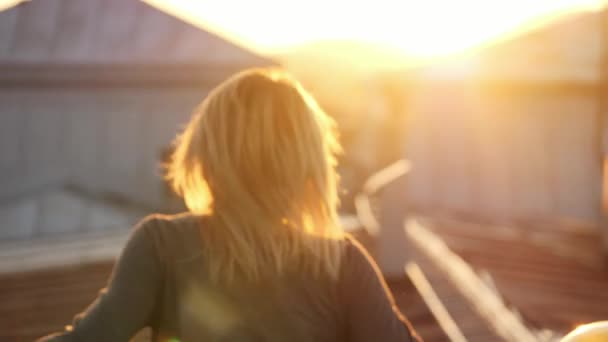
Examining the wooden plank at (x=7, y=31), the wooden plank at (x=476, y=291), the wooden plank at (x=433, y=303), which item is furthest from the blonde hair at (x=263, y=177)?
the wooden plank at (x=7, y=31)

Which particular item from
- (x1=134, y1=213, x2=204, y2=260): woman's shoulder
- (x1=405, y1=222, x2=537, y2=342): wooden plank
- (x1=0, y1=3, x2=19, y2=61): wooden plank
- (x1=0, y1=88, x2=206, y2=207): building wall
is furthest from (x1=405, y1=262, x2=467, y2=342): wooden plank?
(x1=0, y1=3, x2=19, y2=61): wooden plank

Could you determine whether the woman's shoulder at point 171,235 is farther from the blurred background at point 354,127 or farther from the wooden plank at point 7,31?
the wooden plank at point 7,31

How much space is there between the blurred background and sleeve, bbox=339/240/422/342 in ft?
16.9

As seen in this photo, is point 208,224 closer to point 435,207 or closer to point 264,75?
point 264,75

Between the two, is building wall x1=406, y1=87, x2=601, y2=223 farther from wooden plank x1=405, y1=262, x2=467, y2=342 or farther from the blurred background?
wooden plank x1=405, y1=262, x2=467, y2=342

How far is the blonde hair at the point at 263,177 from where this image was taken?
1.33 meters

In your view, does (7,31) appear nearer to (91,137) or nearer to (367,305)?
(91,137)

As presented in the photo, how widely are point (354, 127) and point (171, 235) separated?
10.5m

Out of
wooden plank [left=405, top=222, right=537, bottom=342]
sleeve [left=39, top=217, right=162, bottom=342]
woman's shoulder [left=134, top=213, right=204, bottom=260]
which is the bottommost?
wooden plank [left=405, top=222, right=537, bottom=342]

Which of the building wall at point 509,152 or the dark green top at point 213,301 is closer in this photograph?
the dark green top at point 213,301

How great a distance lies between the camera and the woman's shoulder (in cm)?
130

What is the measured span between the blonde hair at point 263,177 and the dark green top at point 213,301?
3cm

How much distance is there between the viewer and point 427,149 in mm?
12508

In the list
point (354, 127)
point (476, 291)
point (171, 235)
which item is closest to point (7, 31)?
point (354, 127)
